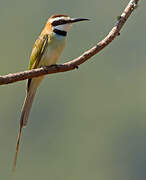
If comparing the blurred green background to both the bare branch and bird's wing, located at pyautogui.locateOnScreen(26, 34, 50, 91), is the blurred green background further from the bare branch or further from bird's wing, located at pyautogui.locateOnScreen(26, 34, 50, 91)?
the bare branch

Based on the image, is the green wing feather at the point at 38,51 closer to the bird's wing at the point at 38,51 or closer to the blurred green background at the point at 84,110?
the bird's wing at the point at 38,51

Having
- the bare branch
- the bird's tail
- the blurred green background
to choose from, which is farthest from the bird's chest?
the blurred green background

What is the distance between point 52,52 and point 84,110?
38296 millimetres

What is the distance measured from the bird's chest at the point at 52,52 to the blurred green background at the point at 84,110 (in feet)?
89.0

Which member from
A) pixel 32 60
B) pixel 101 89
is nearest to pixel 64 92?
pixel 101 89

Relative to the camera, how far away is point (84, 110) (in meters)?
42.4

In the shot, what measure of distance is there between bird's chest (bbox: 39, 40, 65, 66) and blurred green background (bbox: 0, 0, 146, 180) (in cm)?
2714

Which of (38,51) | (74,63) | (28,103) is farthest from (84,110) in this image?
(74,63)

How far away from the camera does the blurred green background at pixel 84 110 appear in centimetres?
3550

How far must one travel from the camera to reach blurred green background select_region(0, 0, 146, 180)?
35.5 meters

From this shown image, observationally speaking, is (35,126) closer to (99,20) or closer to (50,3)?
(99,20)

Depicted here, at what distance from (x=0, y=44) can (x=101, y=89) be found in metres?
6.79

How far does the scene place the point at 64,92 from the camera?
141ft

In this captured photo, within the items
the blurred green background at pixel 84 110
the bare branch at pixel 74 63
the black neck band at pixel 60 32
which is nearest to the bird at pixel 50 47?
the black neck band at pixel 60 32
